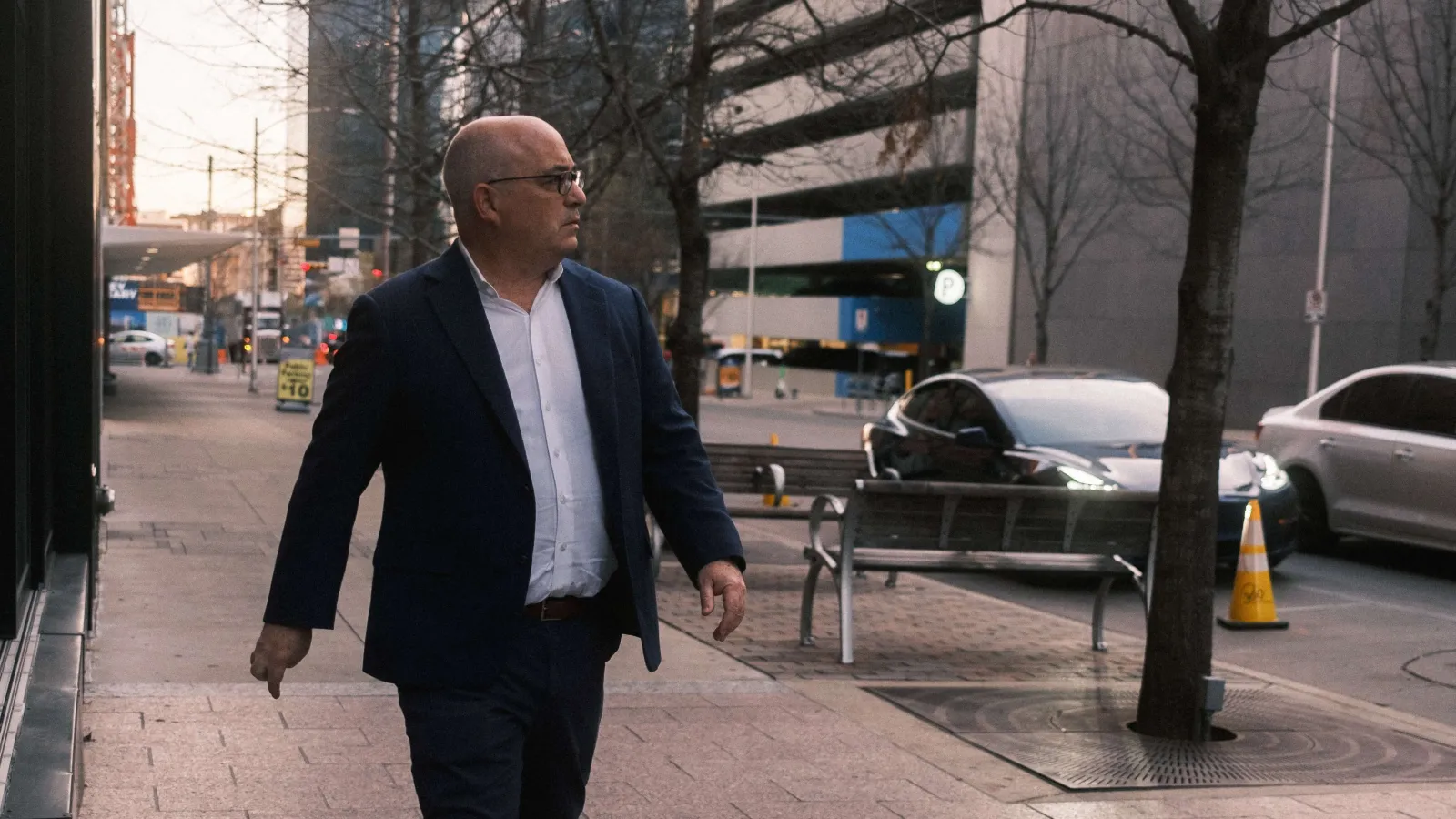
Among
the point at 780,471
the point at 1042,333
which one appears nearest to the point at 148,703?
the point at 780,471

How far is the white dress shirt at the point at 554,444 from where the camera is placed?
3.40 m

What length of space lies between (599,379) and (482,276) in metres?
0.32

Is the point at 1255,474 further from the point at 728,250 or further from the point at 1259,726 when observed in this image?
the point at 728,250

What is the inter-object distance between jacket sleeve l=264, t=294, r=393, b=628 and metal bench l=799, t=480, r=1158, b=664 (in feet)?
17.8

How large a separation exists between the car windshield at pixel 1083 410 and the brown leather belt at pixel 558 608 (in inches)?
378

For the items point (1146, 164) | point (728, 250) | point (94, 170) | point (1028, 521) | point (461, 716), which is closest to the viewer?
point (461, 716)

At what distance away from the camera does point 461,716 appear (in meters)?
3.31

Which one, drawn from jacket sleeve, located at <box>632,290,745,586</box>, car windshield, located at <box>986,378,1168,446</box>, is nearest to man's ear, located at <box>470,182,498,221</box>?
jacket sleeve, located at <box>632,290,745,586</box>

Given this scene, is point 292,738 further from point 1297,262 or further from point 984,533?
point 1297,262

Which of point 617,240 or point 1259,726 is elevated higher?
point 617,240

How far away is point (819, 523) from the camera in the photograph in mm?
9273

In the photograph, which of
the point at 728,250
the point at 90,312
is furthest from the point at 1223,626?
the point at 728,250

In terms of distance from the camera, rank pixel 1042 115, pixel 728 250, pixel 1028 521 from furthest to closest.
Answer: pixel 728 250 → pixel 1042 115 → pixel 1028 521

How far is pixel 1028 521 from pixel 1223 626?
1.87 meters
